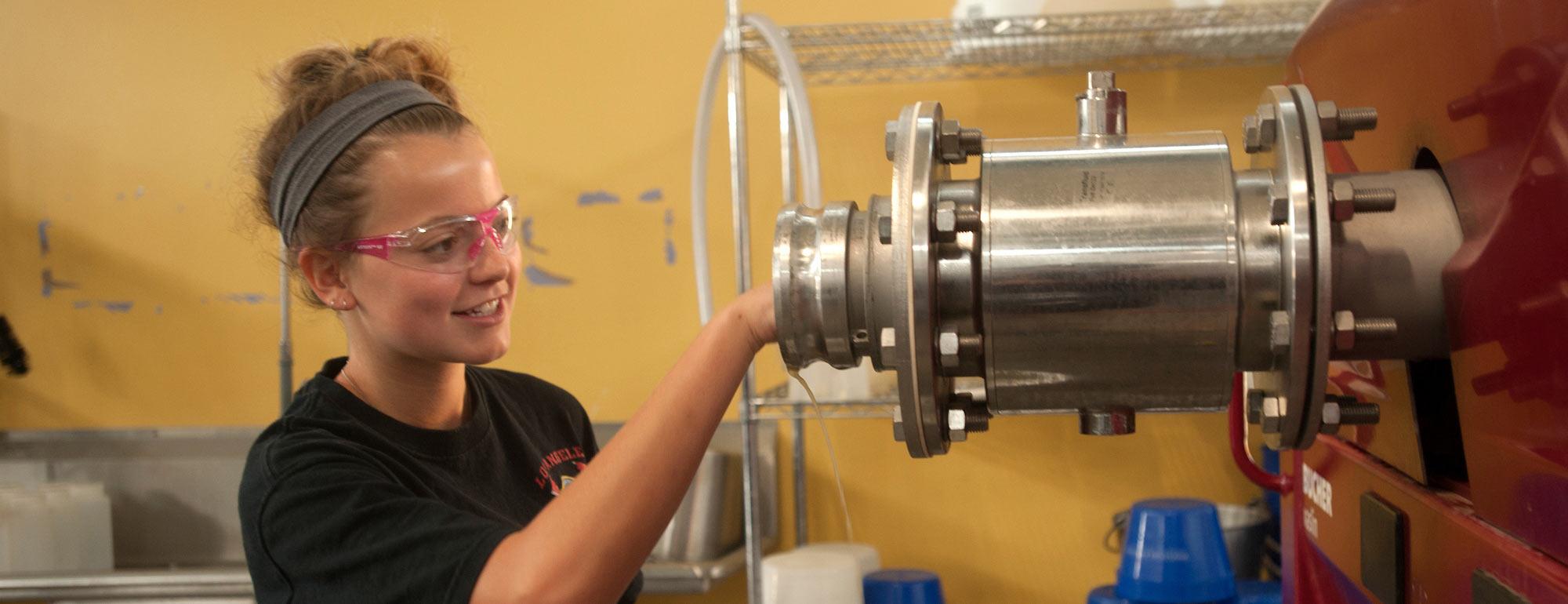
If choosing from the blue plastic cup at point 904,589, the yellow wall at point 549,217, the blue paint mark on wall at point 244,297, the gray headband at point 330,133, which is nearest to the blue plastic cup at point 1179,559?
the blue plastic cup at point 904,589

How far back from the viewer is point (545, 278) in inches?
93.4

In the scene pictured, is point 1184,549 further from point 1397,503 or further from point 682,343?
point 1397,503

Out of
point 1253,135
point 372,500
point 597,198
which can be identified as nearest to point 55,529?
point 597,198

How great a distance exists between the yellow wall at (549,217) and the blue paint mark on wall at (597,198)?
0.01 metres

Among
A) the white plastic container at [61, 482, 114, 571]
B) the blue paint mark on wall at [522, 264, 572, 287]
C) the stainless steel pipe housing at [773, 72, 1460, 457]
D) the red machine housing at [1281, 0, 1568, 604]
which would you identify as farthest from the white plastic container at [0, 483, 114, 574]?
the red machine housing at [1281, 0, 1568, 604]

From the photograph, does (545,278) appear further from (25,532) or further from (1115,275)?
(1115,275)

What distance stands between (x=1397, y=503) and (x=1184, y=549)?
1124 millimetres

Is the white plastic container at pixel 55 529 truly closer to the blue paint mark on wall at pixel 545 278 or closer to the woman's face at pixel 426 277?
the blue paint mark on wall at pixel 545 278

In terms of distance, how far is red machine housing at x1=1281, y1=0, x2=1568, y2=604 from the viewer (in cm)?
52

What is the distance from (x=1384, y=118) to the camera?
70 centimetres

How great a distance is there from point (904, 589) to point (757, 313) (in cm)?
126

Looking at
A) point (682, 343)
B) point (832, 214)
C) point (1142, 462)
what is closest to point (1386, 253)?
point (832, 214)

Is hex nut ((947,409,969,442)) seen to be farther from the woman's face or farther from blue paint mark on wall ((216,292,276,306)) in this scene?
blue paint mark on wall ((216,292,276,306))

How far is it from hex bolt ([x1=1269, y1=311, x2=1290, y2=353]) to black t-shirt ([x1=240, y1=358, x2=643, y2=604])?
55cm
